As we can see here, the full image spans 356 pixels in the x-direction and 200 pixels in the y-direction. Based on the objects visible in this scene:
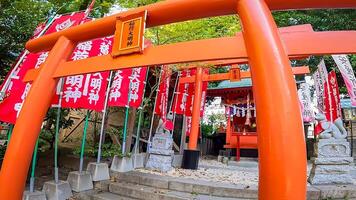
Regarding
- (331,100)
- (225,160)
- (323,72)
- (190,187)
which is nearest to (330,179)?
(190,187)

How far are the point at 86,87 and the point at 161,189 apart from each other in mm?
2958

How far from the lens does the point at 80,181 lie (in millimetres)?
7848

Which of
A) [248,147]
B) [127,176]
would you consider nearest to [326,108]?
[248,147]

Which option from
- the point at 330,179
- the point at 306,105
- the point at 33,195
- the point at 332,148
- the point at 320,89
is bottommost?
the point at 33,195

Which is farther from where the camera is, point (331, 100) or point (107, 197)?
point (331, 100)

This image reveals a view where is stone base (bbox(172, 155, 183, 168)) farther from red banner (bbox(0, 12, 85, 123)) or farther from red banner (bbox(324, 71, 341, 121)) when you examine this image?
red banner (bbox(0, 12, 85, 123))

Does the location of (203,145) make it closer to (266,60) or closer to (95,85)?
(95,85)

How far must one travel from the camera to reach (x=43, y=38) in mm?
6273

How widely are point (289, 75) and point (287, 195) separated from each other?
3.83 ft

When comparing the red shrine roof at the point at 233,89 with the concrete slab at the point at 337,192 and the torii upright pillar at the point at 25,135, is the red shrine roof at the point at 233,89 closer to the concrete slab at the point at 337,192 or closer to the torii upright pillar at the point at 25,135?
Answer: the concrete slab at the point at 337,192

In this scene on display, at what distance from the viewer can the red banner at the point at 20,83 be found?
6.36 meters

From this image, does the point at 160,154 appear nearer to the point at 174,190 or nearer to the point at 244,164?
the point at 174,190

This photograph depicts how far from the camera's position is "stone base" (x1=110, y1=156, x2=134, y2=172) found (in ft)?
29.2

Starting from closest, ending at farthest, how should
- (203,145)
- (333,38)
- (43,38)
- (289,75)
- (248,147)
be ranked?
(289,75), (333,38), (43,38), (248,147), (203,145)
